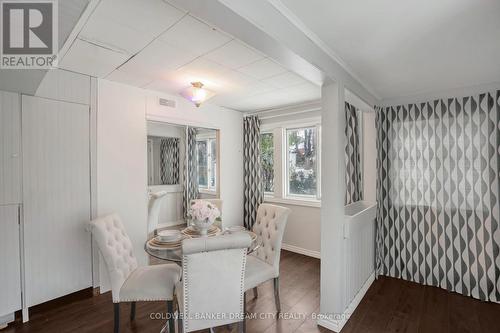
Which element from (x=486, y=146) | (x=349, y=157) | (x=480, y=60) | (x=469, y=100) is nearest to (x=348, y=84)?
(x=349, y=157)

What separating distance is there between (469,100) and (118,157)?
407 centimetres

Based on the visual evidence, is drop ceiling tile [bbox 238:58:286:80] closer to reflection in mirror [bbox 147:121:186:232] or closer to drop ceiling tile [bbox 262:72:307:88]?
drop ceiling tile [bbox 262:72:307:88]

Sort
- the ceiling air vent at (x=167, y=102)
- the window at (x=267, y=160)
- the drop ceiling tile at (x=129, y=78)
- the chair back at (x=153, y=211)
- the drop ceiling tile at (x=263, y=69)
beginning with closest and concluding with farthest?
the drop ceiling tile at (x=263, y=69)
the drop ceiling tile at (x=129, y=78)
the chair back at (x=153, y=211)
the ceiling air vent at (x=167, y=102)
the window at (x=267, y=160)

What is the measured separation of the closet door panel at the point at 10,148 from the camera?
2232mm

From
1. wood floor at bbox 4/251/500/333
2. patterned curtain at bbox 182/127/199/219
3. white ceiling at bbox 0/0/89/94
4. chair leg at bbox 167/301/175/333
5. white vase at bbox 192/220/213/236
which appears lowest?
wood floor at bbox 4/251/500/333

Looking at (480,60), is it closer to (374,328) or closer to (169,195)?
(374,328)

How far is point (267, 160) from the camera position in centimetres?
450

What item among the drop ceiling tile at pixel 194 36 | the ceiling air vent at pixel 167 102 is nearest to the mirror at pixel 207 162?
the ceiling air vent at pixel 167 102

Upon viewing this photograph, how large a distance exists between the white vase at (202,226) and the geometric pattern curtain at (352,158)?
4.80 ft

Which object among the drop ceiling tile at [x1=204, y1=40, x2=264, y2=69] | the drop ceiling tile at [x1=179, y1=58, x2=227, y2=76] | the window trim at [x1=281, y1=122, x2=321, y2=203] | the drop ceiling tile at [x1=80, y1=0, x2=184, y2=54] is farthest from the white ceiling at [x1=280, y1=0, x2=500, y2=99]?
the window trim at [x1=281, y1=122, x2=321, y2=203]

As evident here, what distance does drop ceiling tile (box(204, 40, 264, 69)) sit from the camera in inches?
79.6

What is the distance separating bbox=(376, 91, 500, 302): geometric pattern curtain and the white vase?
Result: 2.24 m

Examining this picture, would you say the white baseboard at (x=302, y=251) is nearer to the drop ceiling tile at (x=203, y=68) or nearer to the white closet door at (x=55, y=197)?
the white closet door at (x=55, y=197)

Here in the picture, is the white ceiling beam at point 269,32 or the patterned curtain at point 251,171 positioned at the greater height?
the white ceiling beam at point 269,32
